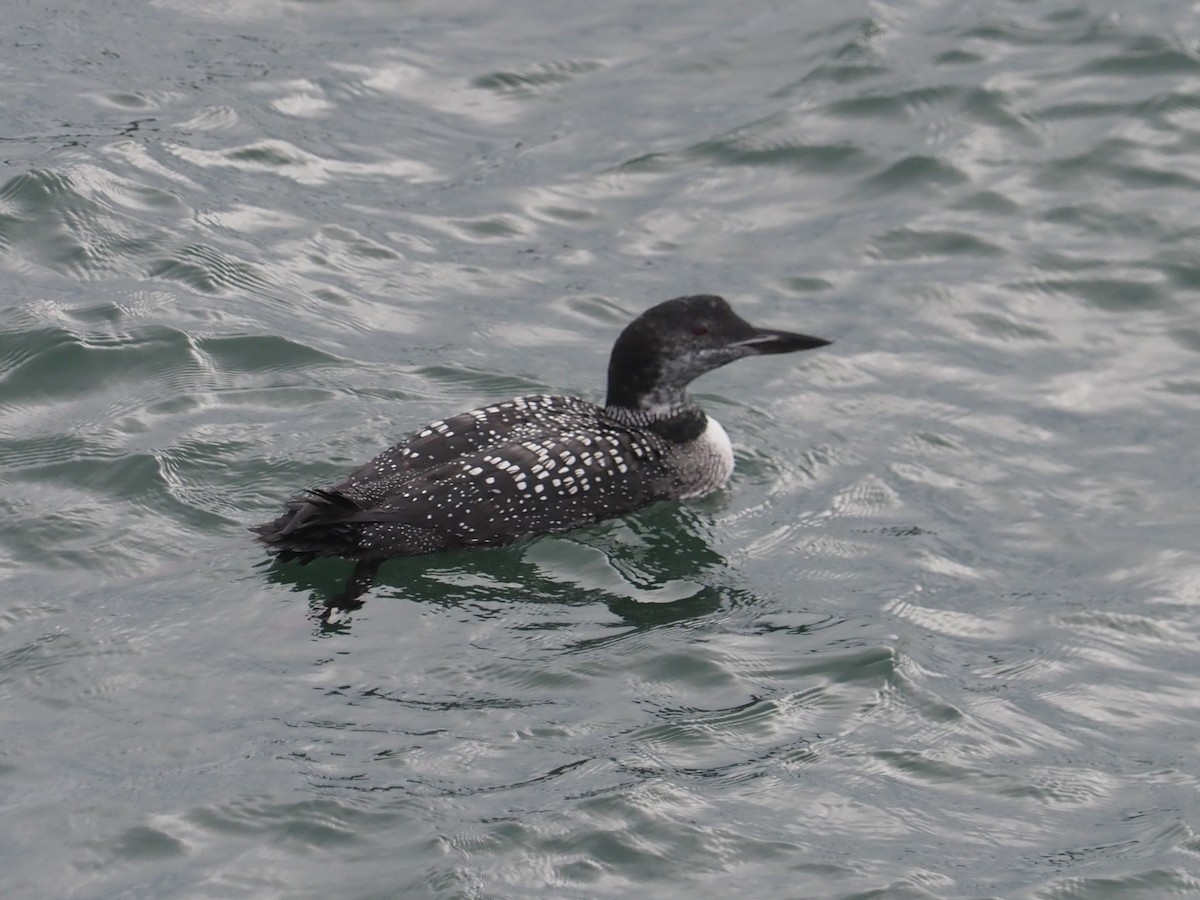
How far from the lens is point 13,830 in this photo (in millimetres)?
5348

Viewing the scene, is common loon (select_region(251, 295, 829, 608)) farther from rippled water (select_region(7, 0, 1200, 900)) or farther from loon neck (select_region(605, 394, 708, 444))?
rippled water (select_region(7, 0, 1200, 900))

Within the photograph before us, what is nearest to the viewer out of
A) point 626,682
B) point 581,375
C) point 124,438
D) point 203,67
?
point 626,682

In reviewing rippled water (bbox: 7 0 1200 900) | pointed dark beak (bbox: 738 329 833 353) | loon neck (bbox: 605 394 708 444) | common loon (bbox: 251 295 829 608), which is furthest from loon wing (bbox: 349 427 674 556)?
pointed dark beak (bbox: 738 329 833 353)

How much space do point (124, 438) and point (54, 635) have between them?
1.42 metres

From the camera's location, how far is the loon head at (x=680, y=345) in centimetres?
757

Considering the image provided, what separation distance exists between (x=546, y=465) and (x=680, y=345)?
88 centimetres

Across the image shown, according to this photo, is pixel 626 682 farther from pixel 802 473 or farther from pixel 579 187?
pixel 579 187

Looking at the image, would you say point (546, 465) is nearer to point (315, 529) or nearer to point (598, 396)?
point (315, 529)

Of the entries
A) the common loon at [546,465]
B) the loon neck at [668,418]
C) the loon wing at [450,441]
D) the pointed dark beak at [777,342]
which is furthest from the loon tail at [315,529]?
the pointed dark beak at [777,342]

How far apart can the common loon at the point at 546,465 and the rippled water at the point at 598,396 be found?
0.45 ft

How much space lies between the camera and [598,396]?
8406 mm

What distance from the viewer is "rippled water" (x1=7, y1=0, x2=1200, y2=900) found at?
5543 mm

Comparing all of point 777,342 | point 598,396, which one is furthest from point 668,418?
point 598,396

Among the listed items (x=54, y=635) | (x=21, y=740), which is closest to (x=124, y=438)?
(x=54, y=635)
